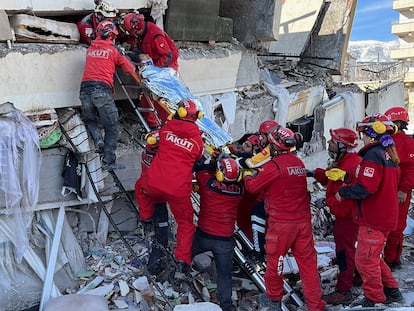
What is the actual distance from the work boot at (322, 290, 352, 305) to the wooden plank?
4.71 meters

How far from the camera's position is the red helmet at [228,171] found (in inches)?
195

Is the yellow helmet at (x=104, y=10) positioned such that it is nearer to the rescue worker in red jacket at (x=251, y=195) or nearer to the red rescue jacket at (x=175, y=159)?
the red rescue jacket at (x=175, y=159)

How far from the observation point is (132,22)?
20.3ft

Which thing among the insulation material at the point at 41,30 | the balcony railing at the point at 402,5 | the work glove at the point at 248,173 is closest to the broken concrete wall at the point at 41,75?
the insulation material at the point at 41,30

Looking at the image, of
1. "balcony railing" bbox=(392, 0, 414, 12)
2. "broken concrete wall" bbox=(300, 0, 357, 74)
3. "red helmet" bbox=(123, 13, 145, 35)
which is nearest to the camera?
"red helmet" bbox=(123, 13, 145, 35)

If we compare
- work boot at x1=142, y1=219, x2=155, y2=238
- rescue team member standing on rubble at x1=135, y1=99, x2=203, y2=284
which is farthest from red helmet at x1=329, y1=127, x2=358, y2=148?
work boot at x1=142, y1=219, x2=155, y2=238

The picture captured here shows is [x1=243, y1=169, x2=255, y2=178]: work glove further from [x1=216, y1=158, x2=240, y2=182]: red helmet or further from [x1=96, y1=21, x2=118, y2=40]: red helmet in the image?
[x1=96, y1=21, x2=118, y2=40]: red helmet

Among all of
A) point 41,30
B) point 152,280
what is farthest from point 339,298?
point 41,30

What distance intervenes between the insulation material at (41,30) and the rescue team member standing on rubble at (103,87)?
62 centimetres

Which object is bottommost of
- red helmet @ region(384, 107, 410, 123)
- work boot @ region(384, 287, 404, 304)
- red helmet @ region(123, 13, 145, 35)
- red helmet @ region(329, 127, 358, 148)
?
work boot @ region(384, 287, 404, 304)

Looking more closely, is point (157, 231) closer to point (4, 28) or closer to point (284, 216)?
point (284, 216)

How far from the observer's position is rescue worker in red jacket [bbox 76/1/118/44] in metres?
6.03

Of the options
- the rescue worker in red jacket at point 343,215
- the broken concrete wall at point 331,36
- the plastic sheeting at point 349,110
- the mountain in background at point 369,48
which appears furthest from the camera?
the mountain in background at point 369,48

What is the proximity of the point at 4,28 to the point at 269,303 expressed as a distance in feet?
14.0
